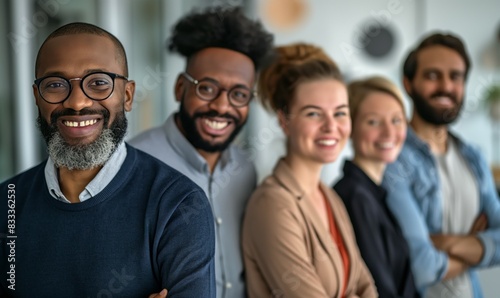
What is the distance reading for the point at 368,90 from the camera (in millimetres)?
1735

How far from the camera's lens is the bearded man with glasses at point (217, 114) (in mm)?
1423

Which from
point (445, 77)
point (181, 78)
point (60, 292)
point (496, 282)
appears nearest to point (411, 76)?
point (445, 77)

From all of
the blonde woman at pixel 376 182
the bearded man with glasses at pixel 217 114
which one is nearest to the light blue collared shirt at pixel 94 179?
the bearded man with glasses at pixel 217 114

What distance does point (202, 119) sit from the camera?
143cm

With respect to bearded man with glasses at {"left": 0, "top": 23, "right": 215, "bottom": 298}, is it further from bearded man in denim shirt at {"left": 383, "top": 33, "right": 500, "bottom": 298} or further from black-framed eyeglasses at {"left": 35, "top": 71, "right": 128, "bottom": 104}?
bearded man in denim shirt at {"left": 383, "top": 33, "right": 500, "bottom": 298}

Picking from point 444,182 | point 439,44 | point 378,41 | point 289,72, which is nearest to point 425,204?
point 444,182

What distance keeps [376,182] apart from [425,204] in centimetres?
20

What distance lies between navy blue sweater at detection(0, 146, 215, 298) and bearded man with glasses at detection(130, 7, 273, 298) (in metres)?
0.36

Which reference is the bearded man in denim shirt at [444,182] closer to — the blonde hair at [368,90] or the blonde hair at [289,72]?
the blonde hair at [368,90]

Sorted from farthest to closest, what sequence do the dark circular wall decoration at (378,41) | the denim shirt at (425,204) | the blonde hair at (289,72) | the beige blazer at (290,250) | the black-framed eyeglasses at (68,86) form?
the dark circular wall decoration at (378,41), the denim shirt at (425,204), the blonde hair at (289,72), the beige blazer at (290,250), the black-framed eyeglasses at (68,86)

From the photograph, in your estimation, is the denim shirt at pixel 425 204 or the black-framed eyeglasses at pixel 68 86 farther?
the denim shirt at pixel 425 204

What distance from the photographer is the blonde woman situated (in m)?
1.58

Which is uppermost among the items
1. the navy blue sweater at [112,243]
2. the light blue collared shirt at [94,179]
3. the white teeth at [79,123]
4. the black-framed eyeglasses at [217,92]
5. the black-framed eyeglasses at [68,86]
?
the black-framed eyeglasses at [68,86]

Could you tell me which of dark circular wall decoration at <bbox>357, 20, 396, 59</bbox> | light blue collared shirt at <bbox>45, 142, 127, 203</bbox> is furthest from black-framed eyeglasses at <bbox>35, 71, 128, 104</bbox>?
dark circular wall decoration at <bbox>357, 20, 396, 59</bbox>
